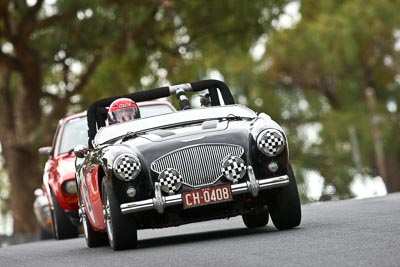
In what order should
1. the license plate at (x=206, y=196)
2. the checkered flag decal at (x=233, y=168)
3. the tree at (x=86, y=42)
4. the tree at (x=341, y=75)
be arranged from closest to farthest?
the license plate at (x=206, y=196), the checkered flag decal at (x=233, y=168), the tree at (x=86, y=42), the tree at (x=341, y=75)

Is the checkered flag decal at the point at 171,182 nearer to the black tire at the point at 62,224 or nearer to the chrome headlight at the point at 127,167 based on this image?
the chrome headlight at the point at 127,167

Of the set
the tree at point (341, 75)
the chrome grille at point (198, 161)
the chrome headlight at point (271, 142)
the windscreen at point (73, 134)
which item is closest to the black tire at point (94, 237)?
the chrome grille at point (198, 161)

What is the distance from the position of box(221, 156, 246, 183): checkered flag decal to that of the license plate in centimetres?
14

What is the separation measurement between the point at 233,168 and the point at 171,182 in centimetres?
56

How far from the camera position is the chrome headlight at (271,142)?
1152cm

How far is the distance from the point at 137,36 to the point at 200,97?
17758 millimetres

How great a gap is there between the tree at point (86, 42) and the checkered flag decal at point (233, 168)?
17993 mm

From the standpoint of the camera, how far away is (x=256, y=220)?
528 inches

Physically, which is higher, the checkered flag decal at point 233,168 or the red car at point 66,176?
the red car at point 66,176

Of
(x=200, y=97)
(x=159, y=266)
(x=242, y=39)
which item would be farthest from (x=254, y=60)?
(x=159, y=266)

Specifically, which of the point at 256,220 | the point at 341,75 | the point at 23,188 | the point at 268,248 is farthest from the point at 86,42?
the point at 341,75

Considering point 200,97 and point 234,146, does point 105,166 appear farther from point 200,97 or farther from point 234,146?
point 200,97

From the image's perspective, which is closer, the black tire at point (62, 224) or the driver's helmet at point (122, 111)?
the driver's helmet at point (122, 111)

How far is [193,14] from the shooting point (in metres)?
31.4
